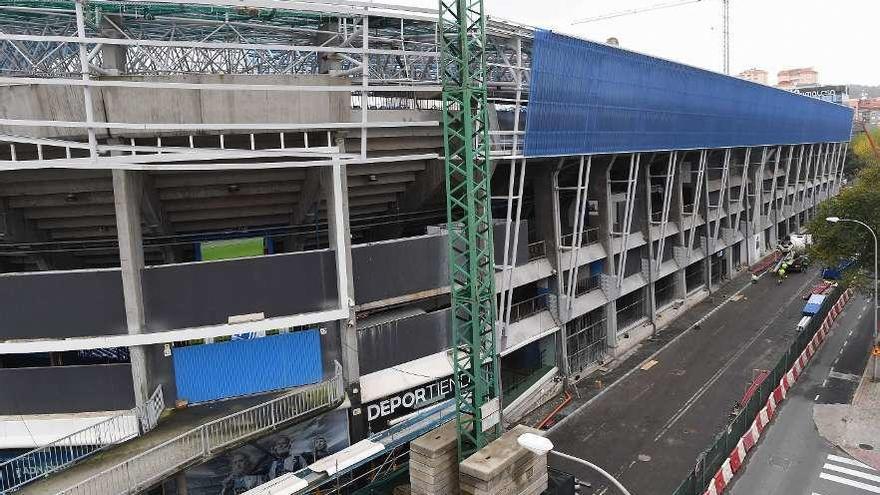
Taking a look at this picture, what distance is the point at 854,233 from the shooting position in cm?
3406

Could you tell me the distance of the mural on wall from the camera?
2058cm

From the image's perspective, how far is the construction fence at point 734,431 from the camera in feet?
67.9

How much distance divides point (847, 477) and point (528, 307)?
48.6 ft

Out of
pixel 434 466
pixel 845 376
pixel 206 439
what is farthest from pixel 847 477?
pixel 206 439

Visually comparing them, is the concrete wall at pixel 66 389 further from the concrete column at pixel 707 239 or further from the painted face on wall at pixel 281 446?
the concrete column at pixel 707 239

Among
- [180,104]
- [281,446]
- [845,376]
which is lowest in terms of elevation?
[845,376]

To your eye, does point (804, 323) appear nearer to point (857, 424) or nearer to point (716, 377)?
point (716, 377)

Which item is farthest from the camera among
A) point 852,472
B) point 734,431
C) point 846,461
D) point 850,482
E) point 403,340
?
point 403,340

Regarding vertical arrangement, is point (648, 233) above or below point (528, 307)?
above

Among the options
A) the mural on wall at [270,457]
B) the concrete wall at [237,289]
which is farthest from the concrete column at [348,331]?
the concrete wall at [237,289]

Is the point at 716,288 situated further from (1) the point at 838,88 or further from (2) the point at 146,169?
(1) the point at 838,88

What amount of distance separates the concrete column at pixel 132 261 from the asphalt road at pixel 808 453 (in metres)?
20.6

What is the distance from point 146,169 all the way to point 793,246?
5692cm

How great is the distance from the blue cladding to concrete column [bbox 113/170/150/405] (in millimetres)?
15537
